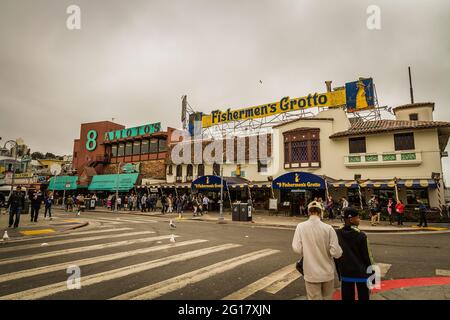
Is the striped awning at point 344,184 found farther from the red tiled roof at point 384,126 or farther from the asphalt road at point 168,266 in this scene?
the asphalt road at point 168,266

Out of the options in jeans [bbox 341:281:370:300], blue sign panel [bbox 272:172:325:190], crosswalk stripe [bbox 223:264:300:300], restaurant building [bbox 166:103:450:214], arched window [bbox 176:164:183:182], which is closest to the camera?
jeans [bbox 341:281:370:300]

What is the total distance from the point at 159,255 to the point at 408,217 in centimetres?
1865

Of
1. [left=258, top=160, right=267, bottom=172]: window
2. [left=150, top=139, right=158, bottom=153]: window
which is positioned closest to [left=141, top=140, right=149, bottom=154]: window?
[left=150, top=139, right=158, bottom=153]: window

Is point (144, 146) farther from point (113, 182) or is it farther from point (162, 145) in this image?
point (113, 182)

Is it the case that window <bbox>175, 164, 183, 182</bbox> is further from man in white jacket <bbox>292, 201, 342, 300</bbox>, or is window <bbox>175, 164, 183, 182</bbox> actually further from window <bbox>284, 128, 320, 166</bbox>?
man in white jacket <bbox>292, 201, 342, 300</bbox>

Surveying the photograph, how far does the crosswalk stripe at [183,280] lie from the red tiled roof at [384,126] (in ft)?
62.5

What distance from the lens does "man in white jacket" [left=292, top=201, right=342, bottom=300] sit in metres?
3.35

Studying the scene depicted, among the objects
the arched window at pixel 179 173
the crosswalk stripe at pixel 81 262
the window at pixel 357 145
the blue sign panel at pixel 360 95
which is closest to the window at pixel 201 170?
the arched window at pixel 179 173

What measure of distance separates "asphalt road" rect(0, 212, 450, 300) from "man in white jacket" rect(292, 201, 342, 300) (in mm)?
1464

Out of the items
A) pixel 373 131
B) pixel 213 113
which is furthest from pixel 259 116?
pixel 373 131

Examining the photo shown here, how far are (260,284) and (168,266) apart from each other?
7.90ft

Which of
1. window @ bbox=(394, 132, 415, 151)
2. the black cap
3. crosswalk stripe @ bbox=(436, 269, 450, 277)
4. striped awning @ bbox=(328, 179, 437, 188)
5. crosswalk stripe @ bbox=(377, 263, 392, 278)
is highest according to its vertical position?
window @ bbox=(394, 132, 415, 151)

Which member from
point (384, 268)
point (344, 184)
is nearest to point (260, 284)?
point (384, 268)

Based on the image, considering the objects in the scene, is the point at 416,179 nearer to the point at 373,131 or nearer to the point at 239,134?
the point at 373,131
